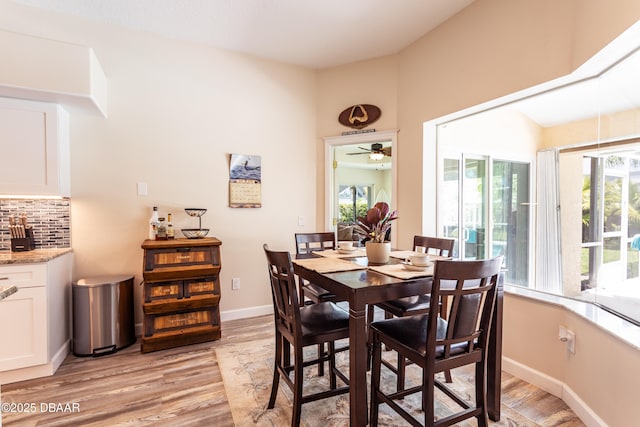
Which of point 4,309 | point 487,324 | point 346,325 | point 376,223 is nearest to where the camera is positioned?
point 487,324

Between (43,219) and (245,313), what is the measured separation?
6.90ft

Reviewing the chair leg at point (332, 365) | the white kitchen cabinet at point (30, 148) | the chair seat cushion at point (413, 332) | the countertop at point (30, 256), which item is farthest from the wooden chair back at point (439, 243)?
the white kitchen cabinet at point (30, 148)

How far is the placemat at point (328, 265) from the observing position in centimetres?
185

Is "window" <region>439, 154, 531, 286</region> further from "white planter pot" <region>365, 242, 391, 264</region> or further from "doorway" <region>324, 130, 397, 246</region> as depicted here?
"white planter pot" <region>365, 242, 391, 264</region>

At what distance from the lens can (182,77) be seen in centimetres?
325

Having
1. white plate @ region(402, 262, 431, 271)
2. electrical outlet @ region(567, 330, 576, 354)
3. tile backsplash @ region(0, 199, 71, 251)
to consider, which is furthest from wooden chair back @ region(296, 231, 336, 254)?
tile backsplash @ region(0, 199, 71, 251)

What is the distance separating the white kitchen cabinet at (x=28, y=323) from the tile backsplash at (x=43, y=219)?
19.1 inches

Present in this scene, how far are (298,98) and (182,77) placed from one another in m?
1.33

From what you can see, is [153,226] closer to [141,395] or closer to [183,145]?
[183,145]

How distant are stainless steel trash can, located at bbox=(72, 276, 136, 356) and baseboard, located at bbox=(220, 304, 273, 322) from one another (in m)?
1.00

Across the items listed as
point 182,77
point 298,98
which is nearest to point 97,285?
point 182,77

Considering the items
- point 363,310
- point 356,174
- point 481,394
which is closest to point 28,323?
point 363,310

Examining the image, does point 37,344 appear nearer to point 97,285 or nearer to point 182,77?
point 97,285

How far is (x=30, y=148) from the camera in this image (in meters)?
2.47
